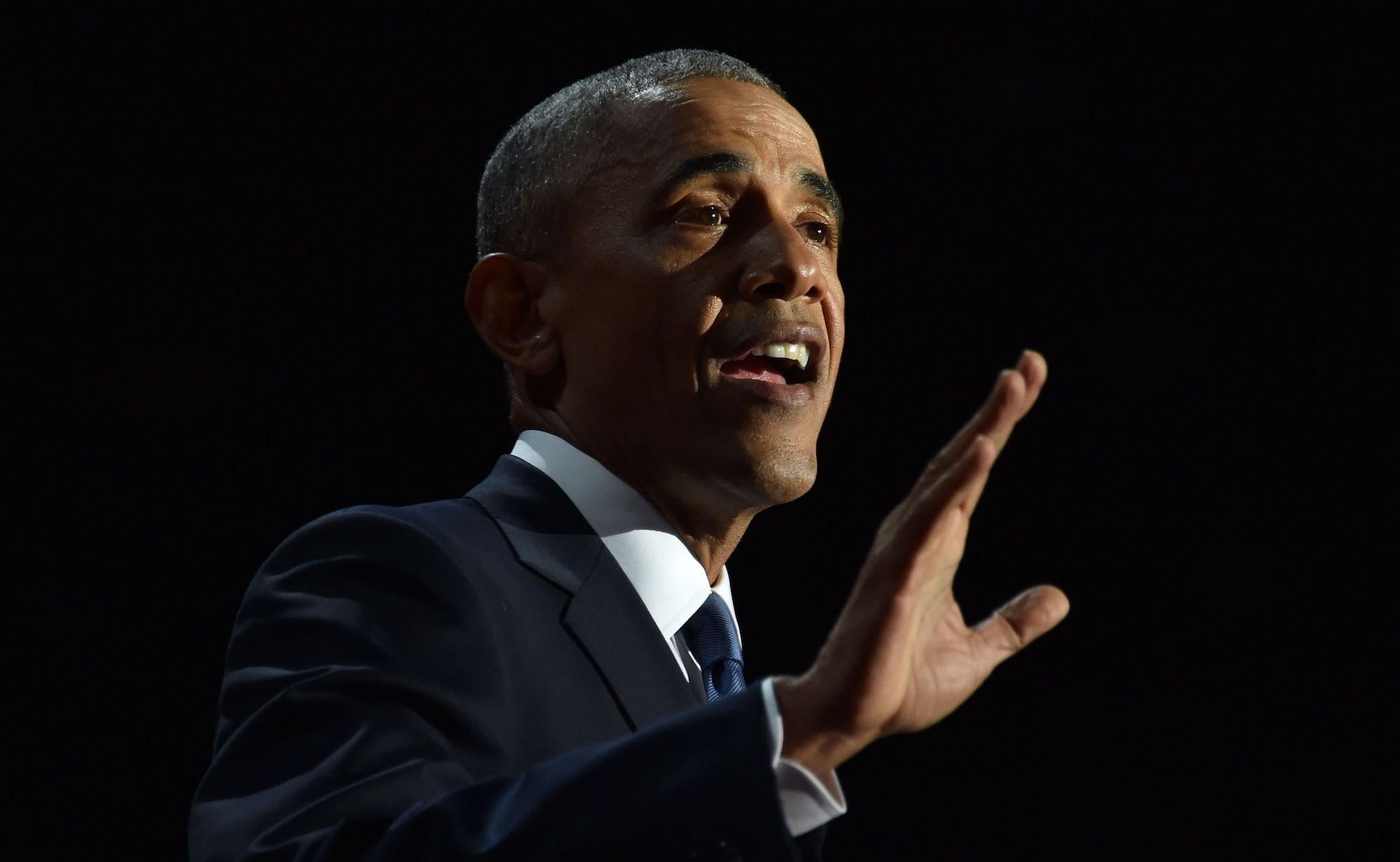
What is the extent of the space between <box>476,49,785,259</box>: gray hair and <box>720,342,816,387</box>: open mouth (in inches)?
12.0

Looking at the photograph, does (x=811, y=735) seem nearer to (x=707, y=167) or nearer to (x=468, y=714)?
(x=468, y=714)

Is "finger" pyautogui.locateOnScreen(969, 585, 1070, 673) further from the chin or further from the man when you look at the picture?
the chin

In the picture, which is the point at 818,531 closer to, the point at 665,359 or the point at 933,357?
the point at 933,357

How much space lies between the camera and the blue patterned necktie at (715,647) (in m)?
1.73

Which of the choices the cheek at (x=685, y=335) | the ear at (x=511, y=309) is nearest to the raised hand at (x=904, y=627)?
the cheek at (x=685, y=335)

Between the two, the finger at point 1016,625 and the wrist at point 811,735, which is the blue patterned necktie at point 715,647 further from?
the wrist at point 811,735

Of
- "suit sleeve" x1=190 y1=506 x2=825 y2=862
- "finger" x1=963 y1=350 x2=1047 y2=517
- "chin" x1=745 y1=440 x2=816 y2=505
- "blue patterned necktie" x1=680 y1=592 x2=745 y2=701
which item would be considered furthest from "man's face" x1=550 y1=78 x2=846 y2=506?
"finger" x1=963 y1=350 x2=1047 y2=517

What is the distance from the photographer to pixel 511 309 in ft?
6.51

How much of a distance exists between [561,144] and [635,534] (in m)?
0.54

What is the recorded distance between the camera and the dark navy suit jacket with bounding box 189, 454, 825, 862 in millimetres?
1140

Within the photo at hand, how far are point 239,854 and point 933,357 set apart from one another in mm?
2025

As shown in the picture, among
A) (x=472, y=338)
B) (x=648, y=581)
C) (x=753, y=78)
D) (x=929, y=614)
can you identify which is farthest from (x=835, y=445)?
(x=929, y=614)

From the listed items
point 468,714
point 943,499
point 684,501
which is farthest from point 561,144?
point 943,499

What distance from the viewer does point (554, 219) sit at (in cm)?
195
